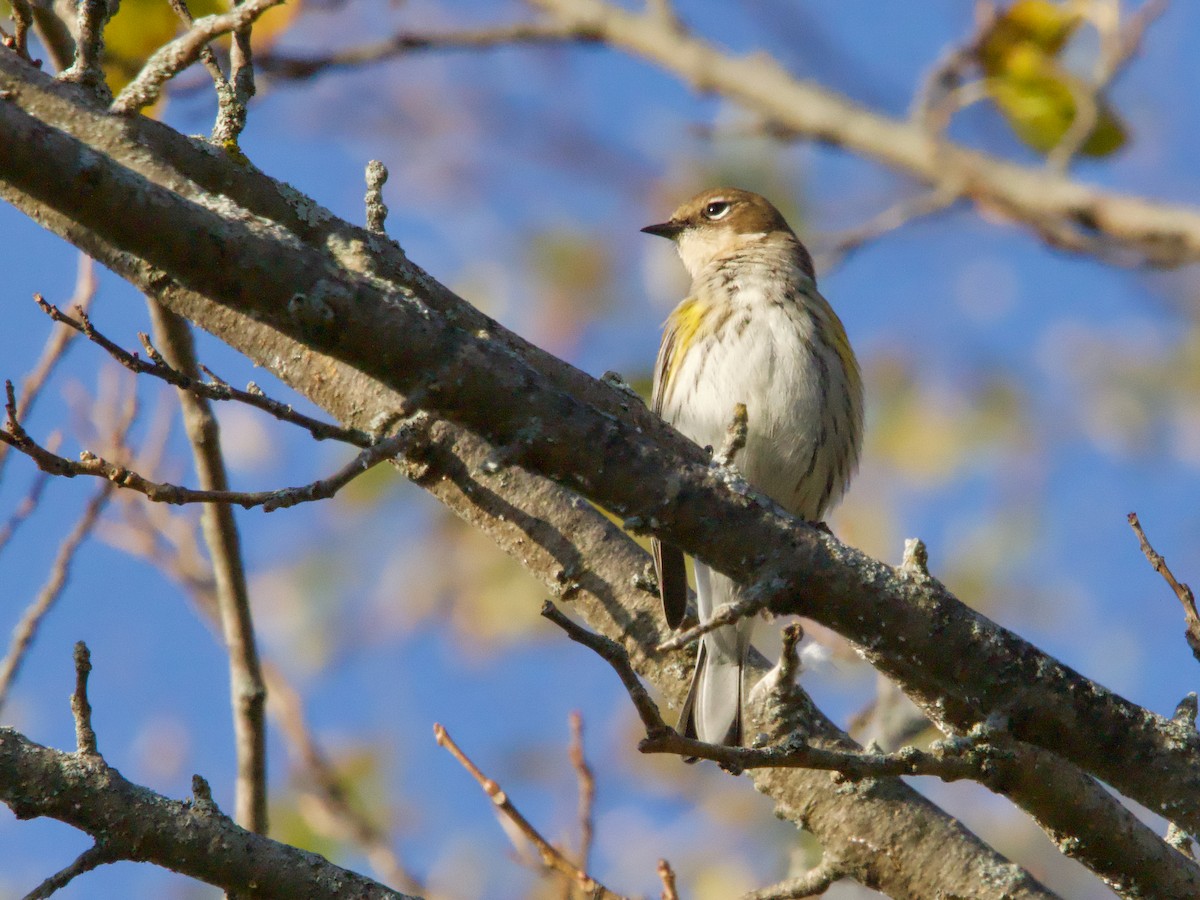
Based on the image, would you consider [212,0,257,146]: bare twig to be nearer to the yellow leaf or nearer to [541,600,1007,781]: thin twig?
[541,600,1007,781]: thin twig

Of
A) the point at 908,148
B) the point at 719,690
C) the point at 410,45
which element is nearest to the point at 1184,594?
the point at 719,690

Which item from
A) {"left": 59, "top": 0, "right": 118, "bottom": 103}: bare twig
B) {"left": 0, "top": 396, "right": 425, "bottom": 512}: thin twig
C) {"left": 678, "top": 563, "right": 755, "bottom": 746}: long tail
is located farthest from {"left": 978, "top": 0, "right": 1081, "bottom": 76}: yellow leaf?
{"left": 0, "top": 396, "right": 425, "bottom": 512}: thin twig

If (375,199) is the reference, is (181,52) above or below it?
below

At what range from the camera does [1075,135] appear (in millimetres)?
5266

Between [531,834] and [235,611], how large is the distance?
125 cm

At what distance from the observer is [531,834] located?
10.3ft

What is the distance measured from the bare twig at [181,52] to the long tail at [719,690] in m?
2.01

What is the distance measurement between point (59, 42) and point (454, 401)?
80.5 inches

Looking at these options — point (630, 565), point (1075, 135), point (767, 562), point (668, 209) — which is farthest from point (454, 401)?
point (668, 209)

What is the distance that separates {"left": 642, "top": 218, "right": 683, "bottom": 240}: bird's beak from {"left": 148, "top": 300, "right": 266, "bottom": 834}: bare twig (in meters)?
3.63

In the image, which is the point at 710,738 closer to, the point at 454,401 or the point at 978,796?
the point at 454,401

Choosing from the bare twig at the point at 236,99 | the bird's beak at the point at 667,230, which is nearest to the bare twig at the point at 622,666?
the bare twig at the point at 236,99

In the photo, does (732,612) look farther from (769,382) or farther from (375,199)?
(769,382)

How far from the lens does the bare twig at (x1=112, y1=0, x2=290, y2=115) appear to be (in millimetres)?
2375
